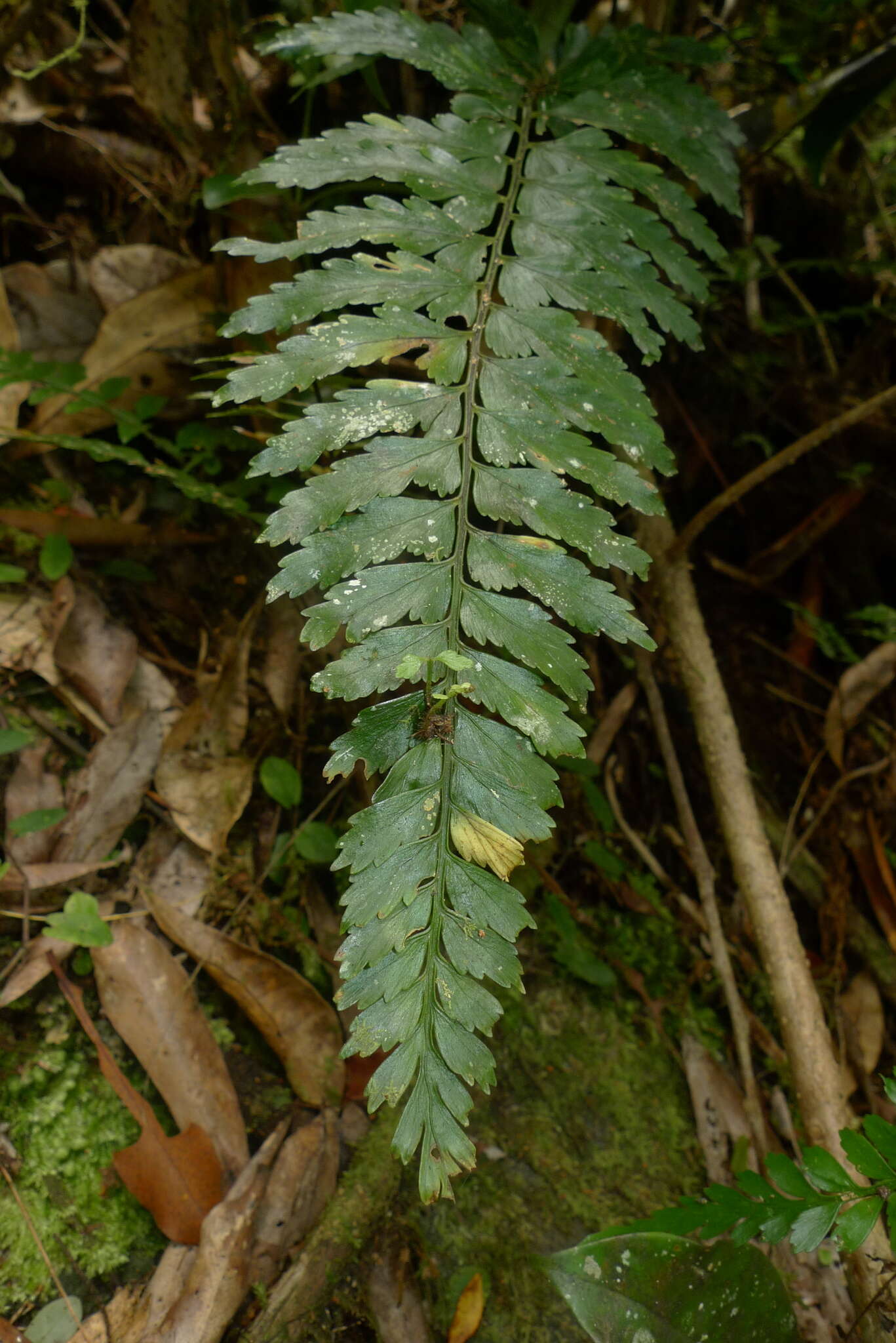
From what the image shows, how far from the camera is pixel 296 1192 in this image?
1.58 m

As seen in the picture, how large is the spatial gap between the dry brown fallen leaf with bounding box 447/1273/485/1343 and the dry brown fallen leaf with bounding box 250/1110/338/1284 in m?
0.32

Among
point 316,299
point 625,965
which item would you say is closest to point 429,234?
point 316,299

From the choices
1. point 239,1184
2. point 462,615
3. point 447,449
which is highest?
point 447,449

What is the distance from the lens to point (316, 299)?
1472mm

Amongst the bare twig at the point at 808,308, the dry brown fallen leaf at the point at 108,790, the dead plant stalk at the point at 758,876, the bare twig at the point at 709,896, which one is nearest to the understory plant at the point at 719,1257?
the dead plant stalk at the point at 758,876

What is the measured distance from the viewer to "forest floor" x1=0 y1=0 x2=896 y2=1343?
5.09ft

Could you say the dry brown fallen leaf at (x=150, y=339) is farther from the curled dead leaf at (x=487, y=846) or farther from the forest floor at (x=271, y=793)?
the curled dead leaf at (x=487, y=846)

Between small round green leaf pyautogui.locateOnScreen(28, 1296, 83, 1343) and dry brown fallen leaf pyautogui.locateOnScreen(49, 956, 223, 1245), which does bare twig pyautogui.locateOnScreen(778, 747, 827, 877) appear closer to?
dry brown fallen leaf pyautogui.locateOnScreen(49, 956, 223, 1245)

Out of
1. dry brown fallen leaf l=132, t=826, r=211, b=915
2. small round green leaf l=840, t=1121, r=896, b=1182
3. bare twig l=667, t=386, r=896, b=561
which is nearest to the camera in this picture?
small round green leaf l=840, t=1121, r=896, b=1182

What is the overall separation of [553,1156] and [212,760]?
126cm

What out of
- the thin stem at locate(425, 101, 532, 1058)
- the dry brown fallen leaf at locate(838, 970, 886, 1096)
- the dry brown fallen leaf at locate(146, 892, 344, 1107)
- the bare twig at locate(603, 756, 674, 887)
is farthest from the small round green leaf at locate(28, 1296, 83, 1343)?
the dry brown fallen leaf at locate(838, 970, 886, 1096)

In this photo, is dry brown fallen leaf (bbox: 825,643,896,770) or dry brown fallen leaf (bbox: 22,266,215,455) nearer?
dry brown fallen leaf (bbox: 22,266,215,455)

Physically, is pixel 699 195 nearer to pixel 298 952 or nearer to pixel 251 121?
pixel 251 121

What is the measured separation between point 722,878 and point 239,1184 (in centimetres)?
165
